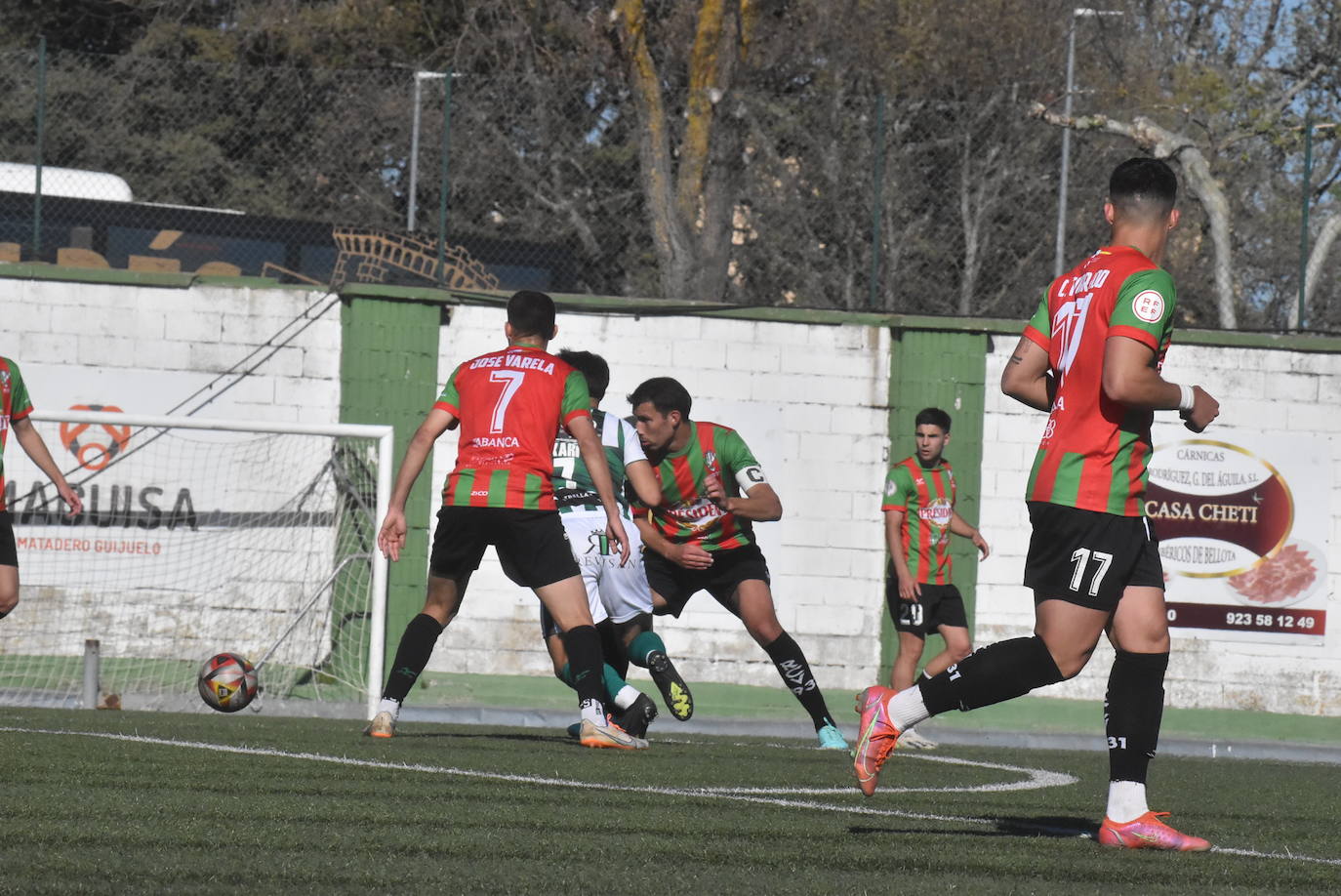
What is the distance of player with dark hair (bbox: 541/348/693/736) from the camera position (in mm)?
8633

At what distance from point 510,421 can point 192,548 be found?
285 inches

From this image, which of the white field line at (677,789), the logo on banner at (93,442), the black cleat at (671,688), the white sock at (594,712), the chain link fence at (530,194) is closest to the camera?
the white field line at (677,789)

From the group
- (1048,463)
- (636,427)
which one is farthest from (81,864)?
(636,427)

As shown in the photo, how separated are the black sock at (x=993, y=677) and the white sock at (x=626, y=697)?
358cm

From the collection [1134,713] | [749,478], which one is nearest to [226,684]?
[749,478]

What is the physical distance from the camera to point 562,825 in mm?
4809

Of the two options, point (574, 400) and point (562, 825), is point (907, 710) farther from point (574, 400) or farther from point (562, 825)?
point (574, 400)

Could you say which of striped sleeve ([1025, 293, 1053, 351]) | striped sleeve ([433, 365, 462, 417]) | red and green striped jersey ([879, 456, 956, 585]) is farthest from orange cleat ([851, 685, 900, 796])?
red and green striped jersey ([879, 456, 956, 585])

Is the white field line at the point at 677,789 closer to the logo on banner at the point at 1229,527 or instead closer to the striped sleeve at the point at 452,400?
the striped sleeve at the point at 452,400

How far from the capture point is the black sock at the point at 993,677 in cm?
489

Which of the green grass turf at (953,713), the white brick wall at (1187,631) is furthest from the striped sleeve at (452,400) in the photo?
the white brick wall at (1187,631)

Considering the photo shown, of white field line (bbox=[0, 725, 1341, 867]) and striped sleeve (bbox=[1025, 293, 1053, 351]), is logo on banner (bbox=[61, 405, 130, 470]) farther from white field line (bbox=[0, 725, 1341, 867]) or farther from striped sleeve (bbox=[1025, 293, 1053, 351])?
striped sleeve (bbox=[1025, 293, 1053, 351])

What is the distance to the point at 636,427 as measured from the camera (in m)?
8.80

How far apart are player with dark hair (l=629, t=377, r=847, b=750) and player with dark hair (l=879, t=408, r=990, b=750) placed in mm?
2582
